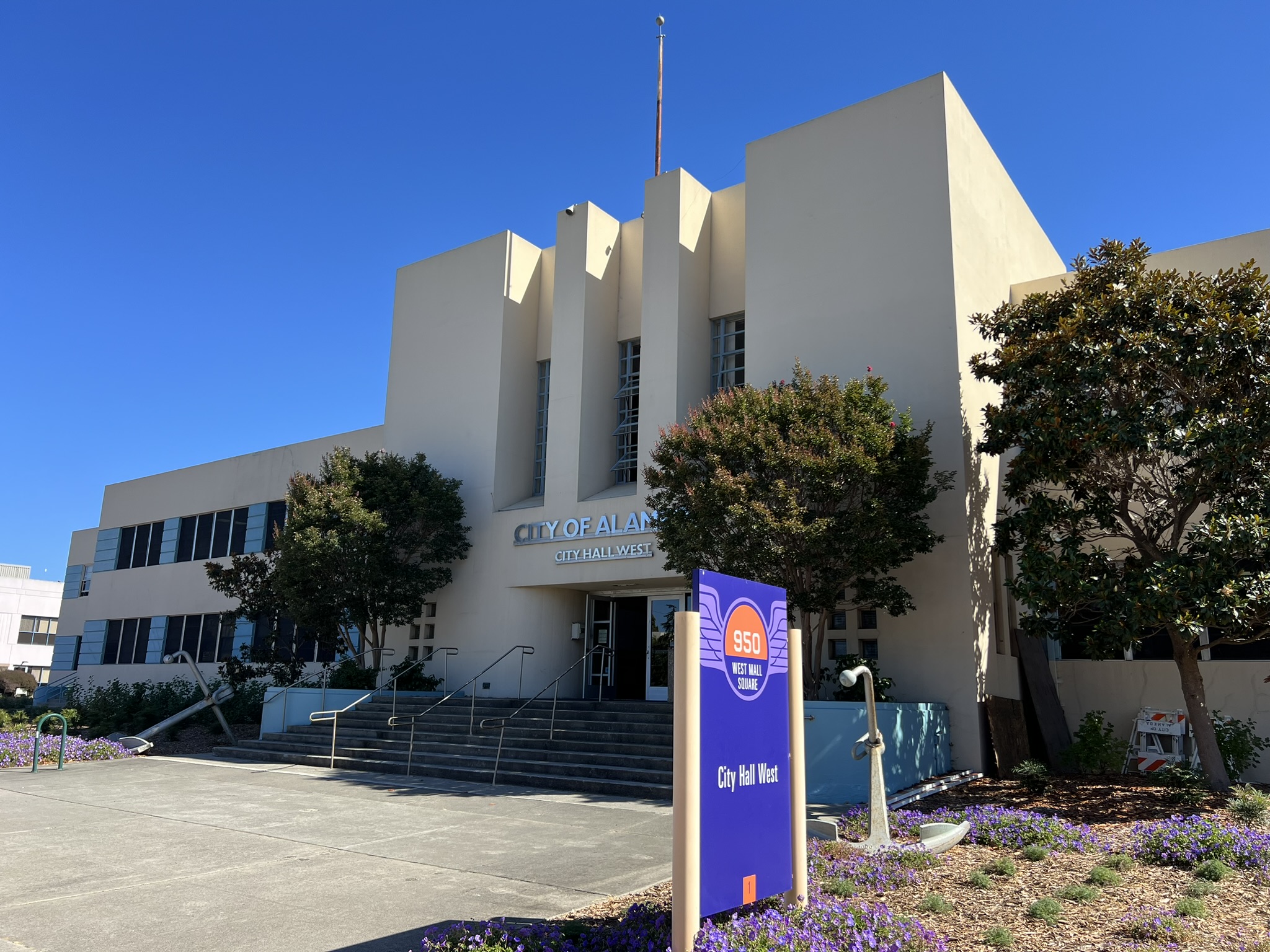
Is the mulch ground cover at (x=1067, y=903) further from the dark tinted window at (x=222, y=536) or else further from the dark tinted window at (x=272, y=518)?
the dark tinted window at (x=222, y=536)

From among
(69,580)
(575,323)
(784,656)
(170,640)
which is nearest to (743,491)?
(784,656)

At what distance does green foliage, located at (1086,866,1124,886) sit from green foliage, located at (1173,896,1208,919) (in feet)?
2.09

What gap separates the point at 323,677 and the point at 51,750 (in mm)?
5267

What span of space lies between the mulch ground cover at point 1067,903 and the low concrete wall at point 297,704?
544 inches

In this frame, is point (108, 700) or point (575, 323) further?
point (108, 700)

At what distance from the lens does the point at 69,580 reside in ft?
114

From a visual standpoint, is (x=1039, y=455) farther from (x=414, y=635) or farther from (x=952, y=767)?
(x=414, y=635)

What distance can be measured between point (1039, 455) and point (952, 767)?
5.09 meters

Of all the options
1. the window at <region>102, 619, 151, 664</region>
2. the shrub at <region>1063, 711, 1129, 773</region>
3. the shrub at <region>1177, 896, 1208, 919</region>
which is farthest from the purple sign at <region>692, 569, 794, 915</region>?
the window at <region>102, 619, 151, 664</region>

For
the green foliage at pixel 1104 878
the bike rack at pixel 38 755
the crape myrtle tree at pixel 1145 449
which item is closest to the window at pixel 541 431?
the bike rack at pixel 38 755

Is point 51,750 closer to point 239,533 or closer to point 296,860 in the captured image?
point 296,860

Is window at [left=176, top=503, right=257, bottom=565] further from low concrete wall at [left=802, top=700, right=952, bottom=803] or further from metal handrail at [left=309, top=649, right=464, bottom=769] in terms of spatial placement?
low concrete wall at [left=802, top=700, right=952, bottom=803]

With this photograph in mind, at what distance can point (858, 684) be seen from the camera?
1483cm

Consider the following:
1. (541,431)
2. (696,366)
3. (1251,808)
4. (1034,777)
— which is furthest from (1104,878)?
(541,431)
